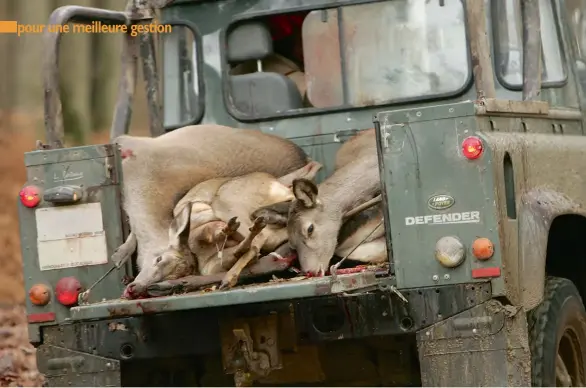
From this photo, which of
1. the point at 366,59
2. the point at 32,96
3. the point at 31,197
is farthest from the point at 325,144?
the point at 32,96

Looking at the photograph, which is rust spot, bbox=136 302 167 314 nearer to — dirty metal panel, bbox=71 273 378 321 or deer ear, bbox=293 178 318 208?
dirty metal panel, bbox=71 273 378 321

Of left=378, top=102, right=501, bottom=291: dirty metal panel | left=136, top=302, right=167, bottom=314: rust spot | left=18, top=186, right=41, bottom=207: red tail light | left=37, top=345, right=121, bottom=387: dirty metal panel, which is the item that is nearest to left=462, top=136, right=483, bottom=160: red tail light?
left=378, top=102, right=501, bottom=291: dirty metal panel

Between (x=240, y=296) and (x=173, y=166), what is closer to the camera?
(x=240, y=296)

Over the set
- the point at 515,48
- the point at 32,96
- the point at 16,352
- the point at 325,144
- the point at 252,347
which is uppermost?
the point at 32,96

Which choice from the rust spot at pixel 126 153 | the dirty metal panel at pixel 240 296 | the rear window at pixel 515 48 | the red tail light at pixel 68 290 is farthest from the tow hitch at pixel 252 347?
the rear window at pixel 515 48

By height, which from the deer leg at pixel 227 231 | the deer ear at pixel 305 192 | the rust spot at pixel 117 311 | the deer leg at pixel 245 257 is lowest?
the rust spot at pixel 117 311

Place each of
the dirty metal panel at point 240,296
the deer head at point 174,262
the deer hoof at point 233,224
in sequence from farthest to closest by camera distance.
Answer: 1. the deer head at point 174,262
2. the deer hoof at point 233,224
3. the dirty metal panel at point 240,296

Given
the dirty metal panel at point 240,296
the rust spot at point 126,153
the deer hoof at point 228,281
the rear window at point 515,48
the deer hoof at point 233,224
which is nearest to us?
the dirty metal panel at point 240,296

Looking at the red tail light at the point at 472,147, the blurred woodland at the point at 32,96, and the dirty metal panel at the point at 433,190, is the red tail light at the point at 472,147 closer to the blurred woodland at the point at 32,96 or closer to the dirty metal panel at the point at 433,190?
the dirty metal panel at the point at 433,190

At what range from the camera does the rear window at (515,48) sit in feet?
25.4

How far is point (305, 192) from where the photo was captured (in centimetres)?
645

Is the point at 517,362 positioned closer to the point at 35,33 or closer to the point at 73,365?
the point at 73,365

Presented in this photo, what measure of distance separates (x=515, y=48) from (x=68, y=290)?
2.76 metres

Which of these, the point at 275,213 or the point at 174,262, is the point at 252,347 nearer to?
the point at 174,262
